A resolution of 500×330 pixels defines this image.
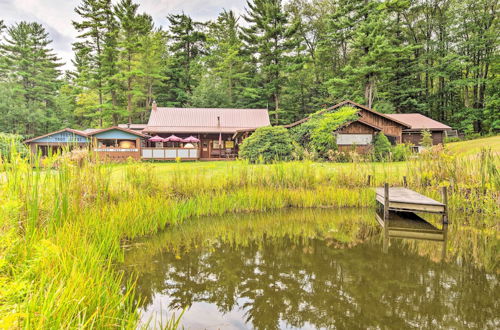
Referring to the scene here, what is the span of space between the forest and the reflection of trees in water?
26465mm

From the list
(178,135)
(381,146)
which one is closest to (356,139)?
(381,146)

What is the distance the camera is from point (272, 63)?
3159cm

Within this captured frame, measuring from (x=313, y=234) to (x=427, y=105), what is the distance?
114 ft

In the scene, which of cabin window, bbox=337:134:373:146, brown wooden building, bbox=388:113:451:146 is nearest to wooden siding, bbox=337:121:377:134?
cabin window, bbox=337:134:373:146

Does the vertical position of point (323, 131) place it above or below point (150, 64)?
below

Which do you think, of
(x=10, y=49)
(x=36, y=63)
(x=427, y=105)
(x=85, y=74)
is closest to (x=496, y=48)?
(x=427, y=105)

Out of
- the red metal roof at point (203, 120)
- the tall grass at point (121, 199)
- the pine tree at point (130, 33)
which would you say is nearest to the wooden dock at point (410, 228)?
the tall grass at point (121, 199)

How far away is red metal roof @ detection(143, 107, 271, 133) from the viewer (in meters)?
22.9

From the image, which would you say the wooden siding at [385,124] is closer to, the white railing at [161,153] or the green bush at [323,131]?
the green bush at [323,131]

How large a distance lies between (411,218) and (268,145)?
30.5 feet

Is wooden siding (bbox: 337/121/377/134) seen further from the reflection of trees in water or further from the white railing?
the reflection of trees in water

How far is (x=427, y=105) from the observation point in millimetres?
32094

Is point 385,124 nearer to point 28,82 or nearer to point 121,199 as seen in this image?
point 121,199

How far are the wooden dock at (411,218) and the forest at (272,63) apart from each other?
75.5ft
